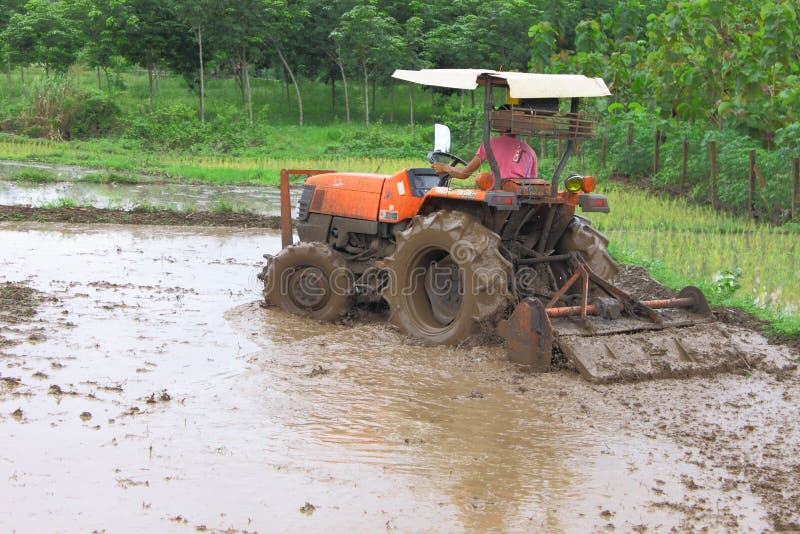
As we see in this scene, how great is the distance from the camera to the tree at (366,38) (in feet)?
102

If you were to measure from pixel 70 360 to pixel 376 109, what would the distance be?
1233 inches

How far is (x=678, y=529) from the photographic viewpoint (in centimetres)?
422

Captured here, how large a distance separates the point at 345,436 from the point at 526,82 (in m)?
2.81

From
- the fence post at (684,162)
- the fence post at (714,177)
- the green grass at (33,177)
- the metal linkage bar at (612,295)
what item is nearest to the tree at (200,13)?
the green grass at (33,177)

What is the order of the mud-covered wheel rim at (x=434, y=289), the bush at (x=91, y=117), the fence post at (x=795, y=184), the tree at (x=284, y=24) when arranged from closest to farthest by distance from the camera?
the mud-covered wheel rim at (x=434, y=289)
the fence post at (x=795, y=184)
the bush at (x=91, y=117)
the tree at (x=284, y=24)

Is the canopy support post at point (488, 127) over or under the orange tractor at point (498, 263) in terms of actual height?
over

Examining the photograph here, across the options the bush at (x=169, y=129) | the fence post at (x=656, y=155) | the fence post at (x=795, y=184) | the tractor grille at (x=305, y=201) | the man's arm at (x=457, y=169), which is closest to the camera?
the man's arm at (x=457, y=169)

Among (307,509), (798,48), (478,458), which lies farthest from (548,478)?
(798,48)

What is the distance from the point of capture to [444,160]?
757 centimetres

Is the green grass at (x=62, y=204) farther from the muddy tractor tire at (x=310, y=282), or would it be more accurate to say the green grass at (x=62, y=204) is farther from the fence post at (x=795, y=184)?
the fence post at (x=795, y=184)

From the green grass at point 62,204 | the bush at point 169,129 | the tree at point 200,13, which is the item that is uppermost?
the tree at point 200,13

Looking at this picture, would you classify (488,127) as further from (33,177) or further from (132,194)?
(33,177)

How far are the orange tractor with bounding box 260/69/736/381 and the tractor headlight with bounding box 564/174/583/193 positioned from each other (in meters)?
0.01

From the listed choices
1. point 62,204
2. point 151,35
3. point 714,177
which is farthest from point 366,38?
point 714,177
